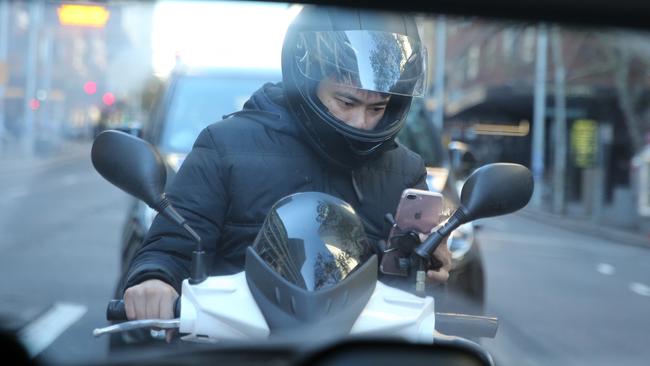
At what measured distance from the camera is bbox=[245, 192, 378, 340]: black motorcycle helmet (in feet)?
6.62

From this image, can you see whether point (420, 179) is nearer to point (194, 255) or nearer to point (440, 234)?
point (440, 234)

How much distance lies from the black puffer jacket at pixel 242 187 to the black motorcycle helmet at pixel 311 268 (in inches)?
17.4

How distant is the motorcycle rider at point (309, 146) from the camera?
2566 mm

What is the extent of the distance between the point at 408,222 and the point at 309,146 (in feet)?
1.54

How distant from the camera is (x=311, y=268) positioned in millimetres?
2076

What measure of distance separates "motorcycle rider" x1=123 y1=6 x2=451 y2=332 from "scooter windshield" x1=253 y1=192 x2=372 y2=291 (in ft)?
1.26

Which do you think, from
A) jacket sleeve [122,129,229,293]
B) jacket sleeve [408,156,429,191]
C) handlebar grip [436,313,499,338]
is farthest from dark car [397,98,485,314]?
handlebar grip [436,313,499,338]

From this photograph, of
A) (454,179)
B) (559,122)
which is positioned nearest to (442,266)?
(454,179)

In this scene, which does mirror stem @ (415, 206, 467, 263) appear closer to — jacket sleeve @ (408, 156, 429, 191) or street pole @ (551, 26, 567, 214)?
jacket sleeve @ (408, 156, 429, 191)

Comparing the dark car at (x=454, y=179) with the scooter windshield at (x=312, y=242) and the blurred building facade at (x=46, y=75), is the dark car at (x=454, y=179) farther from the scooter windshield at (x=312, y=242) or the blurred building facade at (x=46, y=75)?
the blurred building facade at (x=46, y=75)

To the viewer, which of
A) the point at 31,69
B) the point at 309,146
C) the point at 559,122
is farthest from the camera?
the point at 31,69

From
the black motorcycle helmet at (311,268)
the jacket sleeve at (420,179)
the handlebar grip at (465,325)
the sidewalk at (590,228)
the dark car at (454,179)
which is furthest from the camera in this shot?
the sidewalk at (590,228)

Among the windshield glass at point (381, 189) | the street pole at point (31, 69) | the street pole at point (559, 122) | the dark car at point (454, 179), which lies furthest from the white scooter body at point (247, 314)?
the street pole at point (31, 69)

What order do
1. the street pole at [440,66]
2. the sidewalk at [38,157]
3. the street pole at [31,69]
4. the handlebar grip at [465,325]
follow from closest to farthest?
the handlebar grip at [465,325], the street pole at [440,66], the street pole at [31,69], the sidewalk at [38,157]
